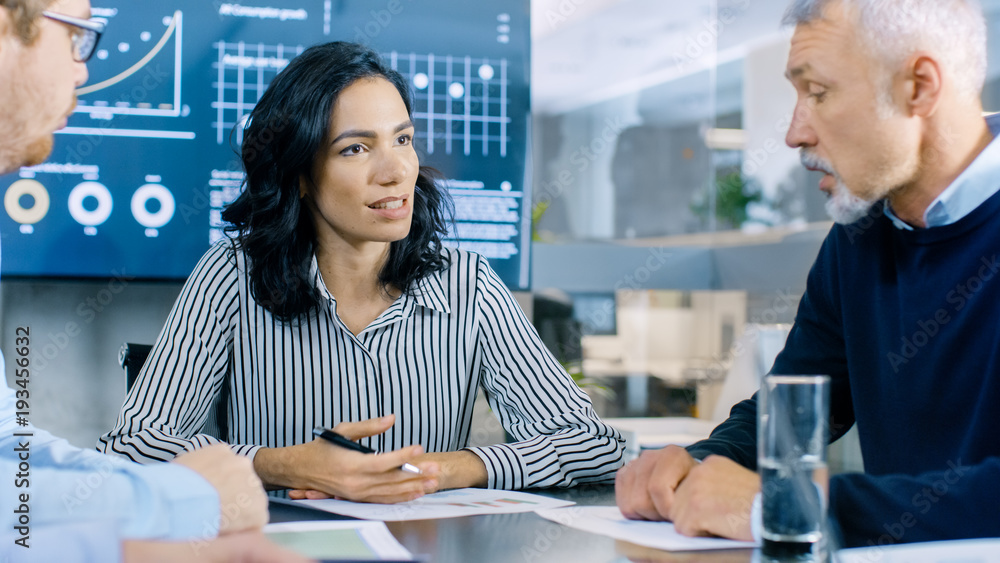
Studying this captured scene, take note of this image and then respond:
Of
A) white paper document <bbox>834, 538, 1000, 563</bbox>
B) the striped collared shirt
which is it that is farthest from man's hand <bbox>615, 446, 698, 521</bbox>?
the striped collared shirt

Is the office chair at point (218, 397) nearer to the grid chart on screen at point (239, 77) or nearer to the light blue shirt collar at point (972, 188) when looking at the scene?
the grid chart on screen at point (239, 77)

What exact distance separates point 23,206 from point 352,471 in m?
1.49

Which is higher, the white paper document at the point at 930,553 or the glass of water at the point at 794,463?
the glass of water at the point at 794,463

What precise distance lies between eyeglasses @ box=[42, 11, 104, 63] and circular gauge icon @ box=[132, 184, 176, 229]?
1153 millimetres

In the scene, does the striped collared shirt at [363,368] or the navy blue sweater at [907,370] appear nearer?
the navy blue sweater at [907,370]

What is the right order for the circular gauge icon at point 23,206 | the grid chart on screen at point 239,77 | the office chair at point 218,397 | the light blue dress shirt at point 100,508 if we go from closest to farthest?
the light blue dress shirt at point 100,508 → the office chair at point 218,397 → the circular gauge icon at point 23,206 → the grid chart on screen at point 239,77

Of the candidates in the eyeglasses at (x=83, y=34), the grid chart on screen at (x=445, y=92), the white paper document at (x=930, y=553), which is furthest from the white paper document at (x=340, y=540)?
the grid chart on screen at (x=445, y=92)

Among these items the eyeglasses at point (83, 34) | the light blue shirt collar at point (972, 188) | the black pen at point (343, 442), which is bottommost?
the black pen at point (343, 442)

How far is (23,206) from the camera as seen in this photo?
2.25 meters

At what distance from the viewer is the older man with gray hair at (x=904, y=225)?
128 centimetres

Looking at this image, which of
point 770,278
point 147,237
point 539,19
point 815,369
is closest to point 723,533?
point 815,369

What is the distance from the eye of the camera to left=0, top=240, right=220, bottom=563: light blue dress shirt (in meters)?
0.84

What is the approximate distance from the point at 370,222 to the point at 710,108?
2.63m

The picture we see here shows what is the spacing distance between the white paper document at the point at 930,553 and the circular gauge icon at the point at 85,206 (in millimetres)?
2027
